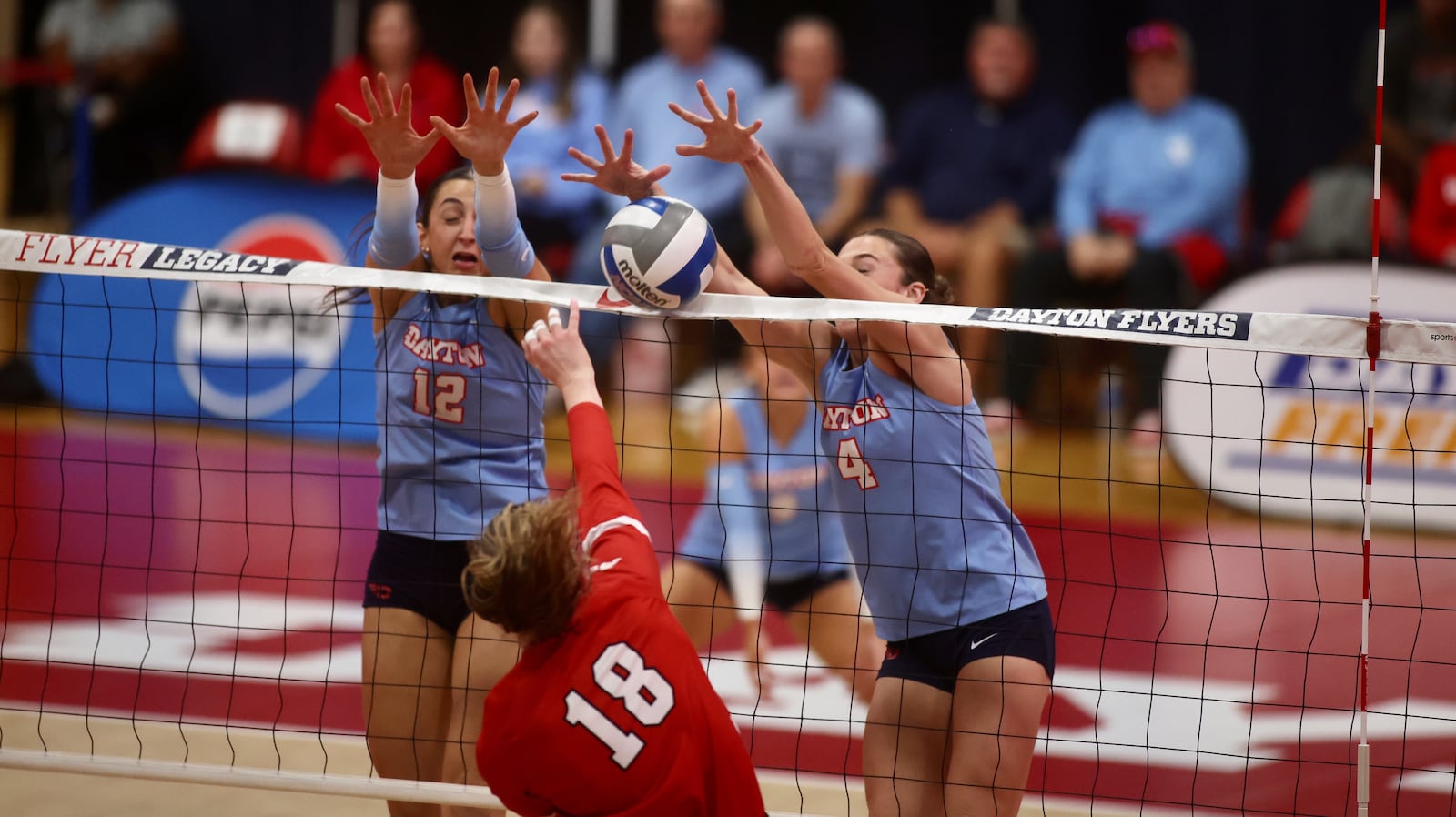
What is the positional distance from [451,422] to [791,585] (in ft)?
5.43

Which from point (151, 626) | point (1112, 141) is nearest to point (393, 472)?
point (151, 626)

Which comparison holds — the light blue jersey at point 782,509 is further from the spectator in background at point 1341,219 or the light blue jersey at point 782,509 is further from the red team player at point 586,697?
the spectator in background at point 1341,219

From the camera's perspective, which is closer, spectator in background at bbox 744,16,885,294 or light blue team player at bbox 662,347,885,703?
light blue team player at bbox 662,347,885,703

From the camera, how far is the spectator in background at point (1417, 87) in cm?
995

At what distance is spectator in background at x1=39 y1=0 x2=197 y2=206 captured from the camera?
505 inches

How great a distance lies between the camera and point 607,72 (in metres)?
12.3

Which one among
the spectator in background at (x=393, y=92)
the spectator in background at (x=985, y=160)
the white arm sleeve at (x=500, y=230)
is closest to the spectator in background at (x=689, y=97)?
the spectator in background at (x=985, y=160)

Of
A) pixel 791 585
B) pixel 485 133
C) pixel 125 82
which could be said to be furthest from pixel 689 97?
pixel 485 133

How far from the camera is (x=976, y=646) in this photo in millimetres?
3801

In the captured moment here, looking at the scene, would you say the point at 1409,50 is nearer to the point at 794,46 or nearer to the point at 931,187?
the point at 931,187

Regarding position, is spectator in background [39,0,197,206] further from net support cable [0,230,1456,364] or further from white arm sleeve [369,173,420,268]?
white arm sleeve [369,173,420,268]

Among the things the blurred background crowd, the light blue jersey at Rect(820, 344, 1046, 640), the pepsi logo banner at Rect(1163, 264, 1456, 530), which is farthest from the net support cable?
the blurred background crowd

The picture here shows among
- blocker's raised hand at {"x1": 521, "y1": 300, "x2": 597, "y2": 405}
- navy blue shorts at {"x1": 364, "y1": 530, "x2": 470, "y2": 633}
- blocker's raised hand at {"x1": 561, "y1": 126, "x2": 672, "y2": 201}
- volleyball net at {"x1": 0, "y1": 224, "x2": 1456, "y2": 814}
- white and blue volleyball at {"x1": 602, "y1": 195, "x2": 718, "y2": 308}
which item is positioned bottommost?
volleyball net at {"x1": 0, "y1": 224, "x2": 1456, "y2": 814}

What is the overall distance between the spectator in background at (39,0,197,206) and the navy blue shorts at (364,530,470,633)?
9964 mm
